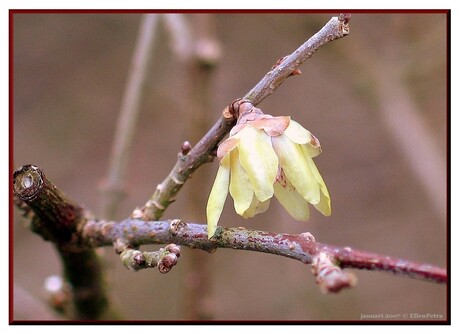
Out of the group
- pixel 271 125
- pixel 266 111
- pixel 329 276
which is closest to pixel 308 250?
pixel 329 276

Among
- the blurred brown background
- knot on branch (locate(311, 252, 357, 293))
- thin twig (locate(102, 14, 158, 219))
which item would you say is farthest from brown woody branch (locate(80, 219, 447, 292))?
the blurred brown background

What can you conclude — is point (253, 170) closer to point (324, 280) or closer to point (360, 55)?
point (324, 280)

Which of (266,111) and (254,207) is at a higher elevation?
(266,111)

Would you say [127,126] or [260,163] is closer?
[260,163]

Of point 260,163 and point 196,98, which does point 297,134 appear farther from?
point 196,98

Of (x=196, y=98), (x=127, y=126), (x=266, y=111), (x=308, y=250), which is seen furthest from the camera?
(x=266, y=111)

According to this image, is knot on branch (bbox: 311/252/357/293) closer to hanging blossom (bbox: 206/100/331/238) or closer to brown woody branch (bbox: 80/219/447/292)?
brown woody branch (bbox: 80/219/447/292)

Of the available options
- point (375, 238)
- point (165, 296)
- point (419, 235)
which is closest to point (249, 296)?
point (165, 296)

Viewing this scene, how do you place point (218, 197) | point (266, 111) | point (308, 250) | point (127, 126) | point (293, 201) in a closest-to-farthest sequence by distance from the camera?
point (308, 250), point (218, 197), point (293, 201), point (127, 126), point (266, 111)
